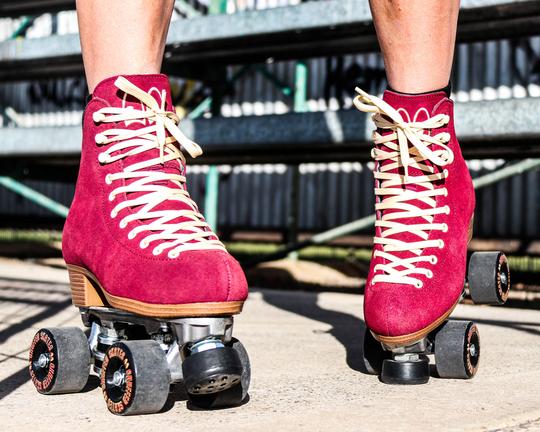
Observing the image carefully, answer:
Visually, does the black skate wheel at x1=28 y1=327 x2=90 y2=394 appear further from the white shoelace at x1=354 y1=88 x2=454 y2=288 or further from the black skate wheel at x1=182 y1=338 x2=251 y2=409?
the white shoelace at x1=354 y1=88 x2=454 y2=288

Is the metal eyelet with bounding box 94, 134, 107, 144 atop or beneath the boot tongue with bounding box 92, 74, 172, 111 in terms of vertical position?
beneath

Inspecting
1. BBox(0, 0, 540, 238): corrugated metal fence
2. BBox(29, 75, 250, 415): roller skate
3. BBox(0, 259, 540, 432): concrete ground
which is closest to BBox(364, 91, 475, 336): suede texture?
BBox(0, 259, 540, 432): concrete ground

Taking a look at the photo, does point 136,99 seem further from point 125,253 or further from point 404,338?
point 404,338

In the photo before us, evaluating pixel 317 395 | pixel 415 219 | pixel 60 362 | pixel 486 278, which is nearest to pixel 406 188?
pixel 415 219

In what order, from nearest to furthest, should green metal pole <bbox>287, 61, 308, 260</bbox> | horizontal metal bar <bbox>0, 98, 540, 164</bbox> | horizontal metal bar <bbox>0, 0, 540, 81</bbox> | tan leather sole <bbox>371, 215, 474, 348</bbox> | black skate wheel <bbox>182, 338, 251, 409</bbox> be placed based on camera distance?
black skate wheel <bbox>182, 338, 251, 409</bbox> → tan leather sole <bbox>371, 215, 474, 348</bbox> → horizontal metal bar <bbox>0, 98, 540, 164</bbox> → horizontal metal bar <bbox>0, 0, 540, 81</bbox> → green metal pole <bbox>287, 61, 308, 260</bbox>

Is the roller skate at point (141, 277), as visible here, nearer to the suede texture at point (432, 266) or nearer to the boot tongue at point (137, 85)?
the boot tongue at point (137, 85)

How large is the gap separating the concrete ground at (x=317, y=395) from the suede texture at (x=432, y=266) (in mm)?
104

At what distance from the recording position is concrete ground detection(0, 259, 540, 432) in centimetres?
107

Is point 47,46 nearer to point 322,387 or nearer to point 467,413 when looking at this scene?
point 322,387

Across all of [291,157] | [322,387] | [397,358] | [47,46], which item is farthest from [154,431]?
[47,46]

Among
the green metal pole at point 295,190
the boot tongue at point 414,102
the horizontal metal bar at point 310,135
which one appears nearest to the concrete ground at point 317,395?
the boot tongue at point 414,102

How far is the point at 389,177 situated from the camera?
4.70ft

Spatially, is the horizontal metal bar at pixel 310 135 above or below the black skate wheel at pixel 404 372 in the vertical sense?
above

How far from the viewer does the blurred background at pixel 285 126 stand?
3.05 metres
